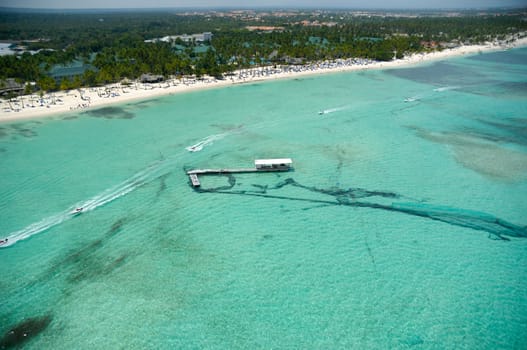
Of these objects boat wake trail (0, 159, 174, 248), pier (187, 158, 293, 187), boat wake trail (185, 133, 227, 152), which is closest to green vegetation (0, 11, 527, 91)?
boat wake trail (185, 133, 227, 152)

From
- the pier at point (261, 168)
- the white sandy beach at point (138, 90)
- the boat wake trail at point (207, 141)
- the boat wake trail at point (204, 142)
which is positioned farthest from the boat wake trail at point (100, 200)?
the white sandy beach at point (138, 90)

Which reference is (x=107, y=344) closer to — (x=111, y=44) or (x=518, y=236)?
(x=518, y=236)

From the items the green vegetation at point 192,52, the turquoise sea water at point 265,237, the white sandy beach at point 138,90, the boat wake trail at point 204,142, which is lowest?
the turquoise sea water at point 265,237

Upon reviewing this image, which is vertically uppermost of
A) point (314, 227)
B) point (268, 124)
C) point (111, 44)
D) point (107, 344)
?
point (111, 44)

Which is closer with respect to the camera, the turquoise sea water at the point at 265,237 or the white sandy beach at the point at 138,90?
the turquoise sea water at the point at 265,237

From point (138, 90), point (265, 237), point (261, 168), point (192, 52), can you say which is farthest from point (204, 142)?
point (192, 52)

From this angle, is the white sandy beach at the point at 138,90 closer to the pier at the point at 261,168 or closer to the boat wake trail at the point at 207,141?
the boat wake trail at the point at 207,141

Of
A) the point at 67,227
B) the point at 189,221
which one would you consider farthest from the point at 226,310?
the point at 67,227

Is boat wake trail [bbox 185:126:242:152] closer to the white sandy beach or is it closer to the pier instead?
the pier
